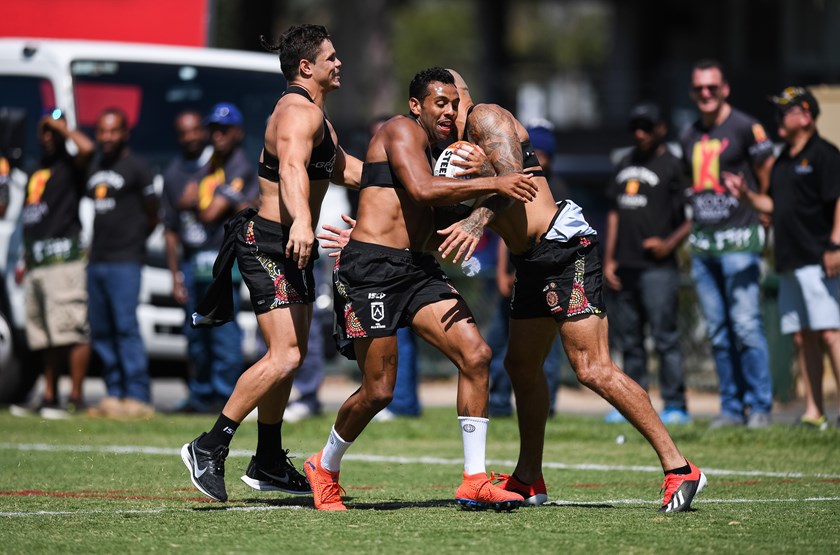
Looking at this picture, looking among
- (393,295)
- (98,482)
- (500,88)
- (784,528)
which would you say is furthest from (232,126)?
(500,88)

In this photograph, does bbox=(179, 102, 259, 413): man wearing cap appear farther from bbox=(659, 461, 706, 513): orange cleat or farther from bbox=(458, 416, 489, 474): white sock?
bbox=(659, 461, 706, 513): orange cleat

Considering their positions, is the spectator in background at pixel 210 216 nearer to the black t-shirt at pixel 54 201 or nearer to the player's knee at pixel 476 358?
the black t-shirt at pixel 54 201

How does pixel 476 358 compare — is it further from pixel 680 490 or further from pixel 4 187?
pixel 4 187

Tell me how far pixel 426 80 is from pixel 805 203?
4.57 meters

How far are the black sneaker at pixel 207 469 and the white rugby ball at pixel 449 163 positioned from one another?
68.3 inches

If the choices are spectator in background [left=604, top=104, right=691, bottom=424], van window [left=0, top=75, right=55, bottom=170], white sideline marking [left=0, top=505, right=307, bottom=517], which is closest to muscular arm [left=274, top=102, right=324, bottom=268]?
white sideline marking [left=0, top=505, right=307, bottom=517]

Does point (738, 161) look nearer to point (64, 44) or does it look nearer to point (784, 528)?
point (784, 528)

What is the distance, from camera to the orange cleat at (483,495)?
22.6 feet

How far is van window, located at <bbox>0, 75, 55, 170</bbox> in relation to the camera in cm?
1315

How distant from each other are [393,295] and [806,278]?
4.70m

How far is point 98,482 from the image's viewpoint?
821cm

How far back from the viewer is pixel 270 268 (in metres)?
7.31

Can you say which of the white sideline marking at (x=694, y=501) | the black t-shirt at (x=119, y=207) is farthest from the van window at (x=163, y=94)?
the white sideline marking at (x=694, y=501)

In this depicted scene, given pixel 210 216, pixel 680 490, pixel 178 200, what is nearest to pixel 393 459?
pixel 680 490
